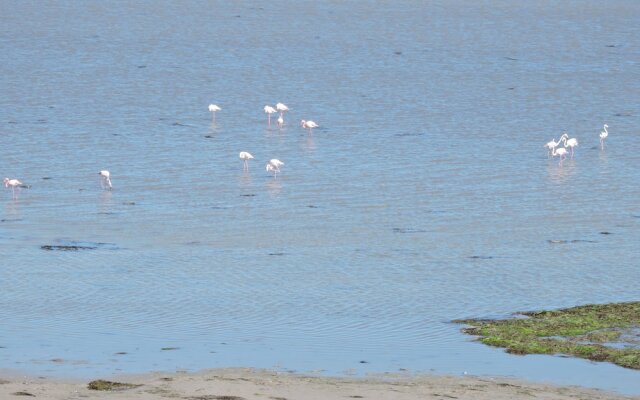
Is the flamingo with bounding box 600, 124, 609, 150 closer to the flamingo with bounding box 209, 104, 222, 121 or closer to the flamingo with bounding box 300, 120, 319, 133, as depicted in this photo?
the flamingo with bounding box 300, 120, 319, 133

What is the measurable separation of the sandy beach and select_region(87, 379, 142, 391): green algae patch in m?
0.05

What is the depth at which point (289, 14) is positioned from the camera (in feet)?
120

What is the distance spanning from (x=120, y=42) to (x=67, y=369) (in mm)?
22656

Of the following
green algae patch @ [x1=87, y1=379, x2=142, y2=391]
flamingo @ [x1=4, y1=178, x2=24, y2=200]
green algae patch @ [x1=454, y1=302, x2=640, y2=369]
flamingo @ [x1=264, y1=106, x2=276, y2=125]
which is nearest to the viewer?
green algae patch @ [x1=87, y1=379, x2=142, y2=391]

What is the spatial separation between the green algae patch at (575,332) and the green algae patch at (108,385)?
269cm

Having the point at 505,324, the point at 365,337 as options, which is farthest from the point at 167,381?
the point at 505,324

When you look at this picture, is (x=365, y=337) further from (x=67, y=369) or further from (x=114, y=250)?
(x=114, y=250)

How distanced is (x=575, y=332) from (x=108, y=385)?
348 cm

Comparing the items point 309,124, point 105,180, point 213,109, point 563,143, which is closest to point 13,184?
point 105,180

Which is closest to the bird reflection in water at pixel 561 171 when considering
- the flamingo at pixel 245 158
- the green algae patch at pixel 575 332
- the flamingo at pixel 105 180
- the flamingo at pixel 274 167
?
the flamingo at pixel 274 167

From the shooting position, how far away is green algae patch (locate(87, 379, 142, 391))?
8234 mm

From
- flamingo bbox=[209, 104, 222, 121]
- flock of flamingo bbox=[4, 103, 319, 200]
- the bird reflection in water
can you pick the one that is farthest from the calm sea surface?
flamingo bbox=[209, 104, 222, 121]

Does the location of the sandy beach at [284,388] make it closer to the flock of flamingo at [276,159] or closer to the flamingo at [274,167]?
the flock of flamingo at [276,159]

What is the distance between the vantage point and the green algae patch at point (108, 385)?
823 centimetres
